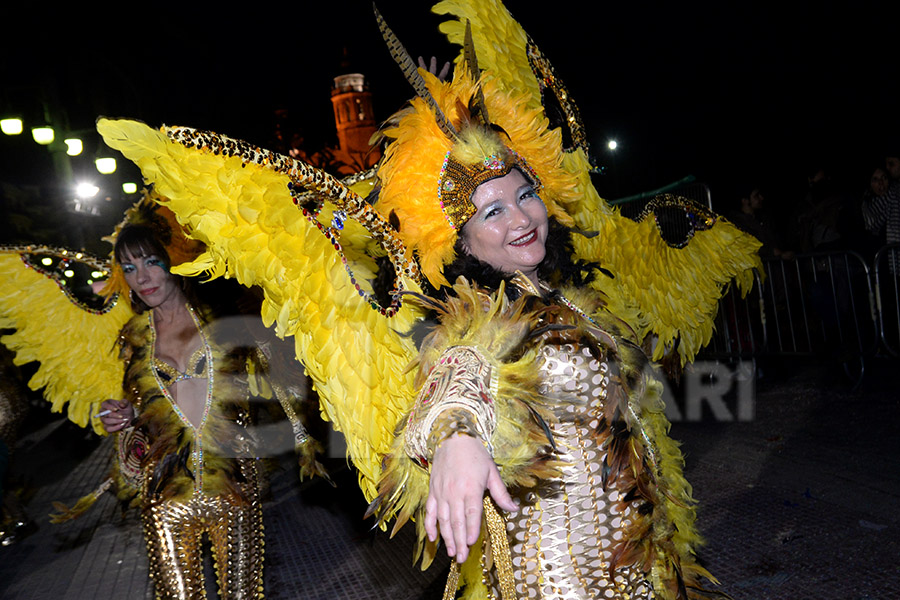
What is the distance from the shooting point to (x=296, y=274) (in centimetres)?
157

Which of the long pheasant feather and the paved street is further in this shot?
the paved street

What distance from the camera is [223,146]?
1.53 metres

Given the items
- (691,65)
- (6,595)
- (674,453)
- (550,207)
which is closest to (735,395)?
(674,453)

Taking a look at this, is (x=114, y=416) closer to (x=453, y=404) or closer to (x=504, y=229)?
(x=504, y=229)

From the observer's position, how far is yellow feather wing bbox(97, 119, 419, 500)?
1.47 metres

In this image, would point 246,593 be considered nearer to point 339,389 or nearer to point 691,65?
point 339,389

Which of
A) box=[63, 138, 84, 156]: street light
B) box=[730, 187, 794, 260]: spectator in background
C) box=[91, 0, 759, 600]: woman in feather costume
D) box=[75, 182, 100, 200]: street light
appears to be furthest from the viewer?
box=[75, 182, 100, 200]: street light

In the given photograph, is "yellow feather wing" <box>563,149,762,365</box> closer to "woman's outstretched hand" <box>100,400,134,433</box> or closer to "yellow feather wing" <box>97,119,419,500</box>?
"yellow feather wing" <box>97,119,419,500</box>

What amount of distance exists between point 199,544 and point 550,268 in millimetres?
1717

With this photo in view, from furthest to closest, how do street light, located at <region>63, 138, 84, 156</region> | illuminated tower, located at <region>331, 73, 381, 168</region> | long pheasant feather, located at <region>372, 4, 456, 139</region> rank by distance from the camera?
illuminated tower, located at <region>331, 73, 381, 168</region>, street light, located at <region>63, 138, 84, 156</region>, long pheasant feather, located at <region>372, 4, 456, 139</region>

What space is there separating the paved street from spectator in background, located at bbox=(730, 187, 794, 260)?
1264mm

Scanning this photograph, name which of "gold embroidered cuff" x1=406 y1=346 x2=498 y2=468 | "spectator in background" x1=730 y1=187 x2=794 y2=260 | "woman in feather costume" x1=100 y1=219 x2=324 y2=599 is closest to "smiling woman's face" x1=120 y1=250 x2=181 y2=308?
"woman in feather costume" x1=100 y1=219 x2=324 y2=599

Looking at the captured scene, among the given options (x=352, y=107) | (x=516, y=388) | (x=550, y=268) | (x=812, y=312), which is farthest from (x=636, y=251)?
(x=352, y=107)

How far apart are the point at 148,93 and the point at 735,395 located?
20.6 metres
